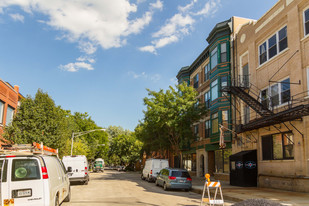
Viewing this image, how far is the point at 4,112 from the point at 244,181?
66.7ft

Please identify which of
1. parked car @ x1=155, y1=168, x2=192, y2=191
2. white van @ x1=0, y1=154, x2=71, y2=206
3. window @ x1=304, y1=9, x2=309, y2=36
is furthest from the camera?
parked car @ x1=155, y1=168, x2=192, y2=191

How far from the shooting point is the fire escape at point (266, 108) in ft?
52.6

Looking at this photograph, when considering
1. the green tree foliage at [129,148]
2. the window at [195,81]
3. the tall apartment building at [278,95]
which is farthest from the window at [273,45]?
the green tree foliage at [129,148]

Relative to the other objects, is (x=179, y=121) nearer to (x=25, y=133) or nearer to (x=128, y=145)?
(x=25, y=133)

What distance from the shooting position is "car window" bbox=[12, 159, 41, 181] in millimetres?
7914

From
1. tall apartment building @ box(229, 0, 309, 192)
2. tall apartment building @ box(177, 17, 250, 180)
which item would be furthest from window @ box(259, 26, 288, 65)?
tall apartment building @ box(177, 17, 250, 180)

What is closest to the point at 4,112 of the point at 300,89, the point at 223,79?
the point at 223,79

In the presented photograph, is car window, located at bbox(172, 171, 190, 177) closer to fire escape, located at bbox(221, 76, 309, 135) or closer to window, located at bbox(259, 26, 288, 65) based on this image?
fire escape, located at bbox(221, 76, 309, 135)

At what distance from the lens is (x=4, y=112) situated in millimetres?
25391

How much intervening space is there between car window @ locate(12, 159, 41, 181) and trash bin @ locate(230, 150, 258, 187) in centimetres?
1668

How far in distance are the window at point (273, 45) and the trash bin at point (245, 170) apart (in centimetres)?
714

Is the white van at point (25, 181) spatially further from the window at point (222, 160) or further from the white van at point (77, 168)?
the window at point (222, 160)

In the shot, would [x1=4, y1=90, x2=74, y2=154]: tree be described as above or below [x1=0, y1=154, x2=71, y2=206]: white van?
above

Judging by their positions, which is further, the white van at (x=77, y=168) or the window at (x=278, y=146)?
the white van at (x=77, y=168)
